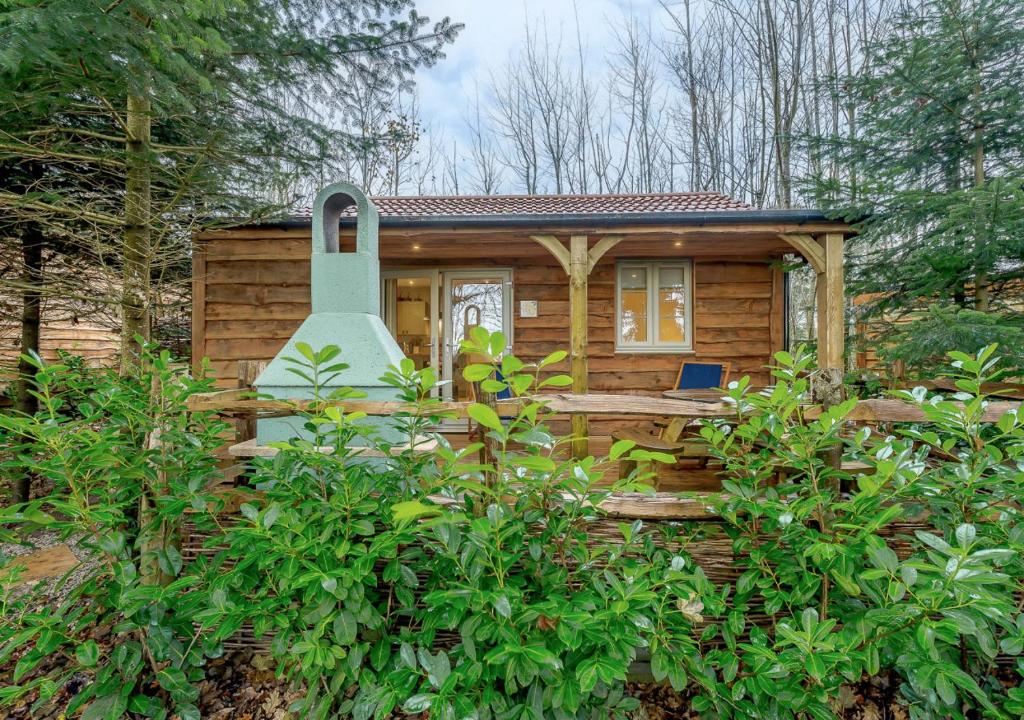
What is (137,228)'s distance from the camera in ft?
11.3

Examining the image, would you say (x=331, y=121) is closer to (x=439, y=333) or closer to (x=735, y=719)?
(x=439, y=333)

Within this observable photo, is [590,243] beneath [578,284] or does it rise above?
above

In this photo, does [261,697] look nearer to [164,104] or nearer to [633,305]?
[164,104]

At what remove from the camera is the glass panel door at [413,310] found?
609 cm

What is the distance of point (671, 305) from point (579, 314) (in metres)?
2.09

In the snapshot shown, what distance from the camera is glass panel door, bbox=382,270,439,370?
609 centimetres

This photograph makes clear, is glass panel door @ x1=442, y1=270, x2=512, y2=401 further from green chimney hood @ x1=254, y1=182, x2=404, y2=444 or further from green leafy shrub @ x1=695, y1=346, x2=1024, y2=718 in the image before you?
green leafy shrub @ x1=695, y1=346, x2=1024, y2=718

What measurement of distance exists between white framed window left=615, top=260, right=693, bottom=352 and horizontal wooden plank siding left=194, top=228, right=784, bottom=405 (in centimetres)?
10

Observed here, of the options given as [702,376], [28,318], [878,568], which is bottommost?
[878,568]

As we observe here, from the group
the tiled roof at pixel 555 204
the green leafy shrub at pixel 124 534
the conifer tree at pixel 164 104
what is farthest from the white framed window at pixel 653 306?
the green leafy shrub at pixel 124 534

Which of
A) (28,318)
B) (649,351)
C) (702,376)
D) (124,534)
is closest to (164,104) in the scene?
(28,318)

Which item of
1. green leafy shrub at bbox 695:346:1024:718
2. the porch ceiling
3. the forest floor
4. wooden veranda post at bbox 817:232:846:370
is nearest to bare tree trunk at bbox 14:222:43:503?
the porch ceiling

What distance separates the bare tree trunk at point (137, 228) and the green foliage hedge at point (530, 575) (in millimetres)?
2015

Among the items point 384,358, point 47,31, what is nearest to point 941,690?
point 384,358
